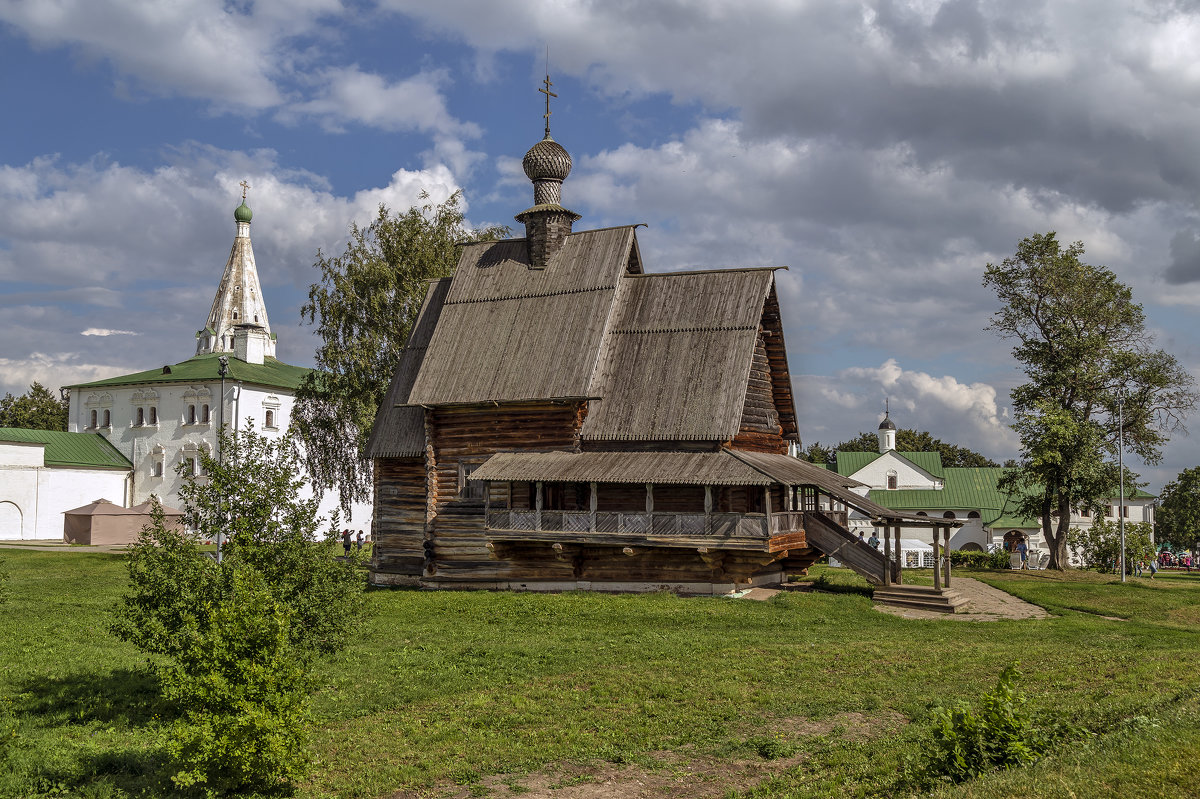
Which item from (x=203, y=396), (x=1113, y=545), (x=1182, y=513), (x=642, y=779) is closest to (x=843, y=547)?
(x=642, y=779)

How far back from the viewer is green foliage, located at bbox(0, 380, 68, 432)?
8144 centimetres

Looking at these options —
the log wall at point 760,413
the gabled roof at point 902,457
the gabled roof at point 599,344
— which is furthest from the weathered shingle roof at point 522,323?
the gabled roof at point 902,457

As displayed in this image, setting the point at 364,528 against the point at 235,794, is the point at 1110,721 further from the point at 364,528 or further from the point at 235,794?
Answer: the point at 364,528

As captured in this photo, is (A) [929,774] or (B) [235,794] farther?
(B) [235,794]

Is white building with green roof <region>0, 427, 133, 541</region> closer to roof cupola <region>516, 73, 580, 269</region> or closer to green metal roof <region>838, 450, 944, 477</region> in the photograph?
roof cupola <region>516, 73, 580, 269</region>

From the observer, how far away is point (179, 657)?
36.0 ft

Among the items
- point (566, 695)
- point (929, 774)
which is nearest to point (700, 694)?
point (566, 695)

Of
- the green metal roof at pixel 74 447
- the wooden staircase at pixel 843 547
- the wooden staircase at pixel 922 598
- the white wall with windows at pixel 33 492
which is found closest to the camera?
the wooden staircase at pixel 922 598

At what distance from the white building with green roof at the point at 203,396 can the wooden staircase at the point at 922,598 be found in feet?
150

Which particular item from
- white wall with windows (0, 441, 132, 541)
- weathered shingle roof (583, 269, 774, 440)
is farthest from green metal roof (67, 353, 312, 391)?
weathered shingle roof (583, 269, 774, 440)

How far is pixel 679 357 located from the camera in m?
27.2

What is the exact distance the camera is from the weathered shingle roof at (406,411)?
97.4ft

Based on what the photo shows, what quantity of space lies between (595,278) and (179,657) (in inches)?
788

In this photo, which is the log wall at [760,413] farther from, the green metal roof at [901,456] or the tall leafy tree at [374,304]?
the green metal roof at [901,456]
